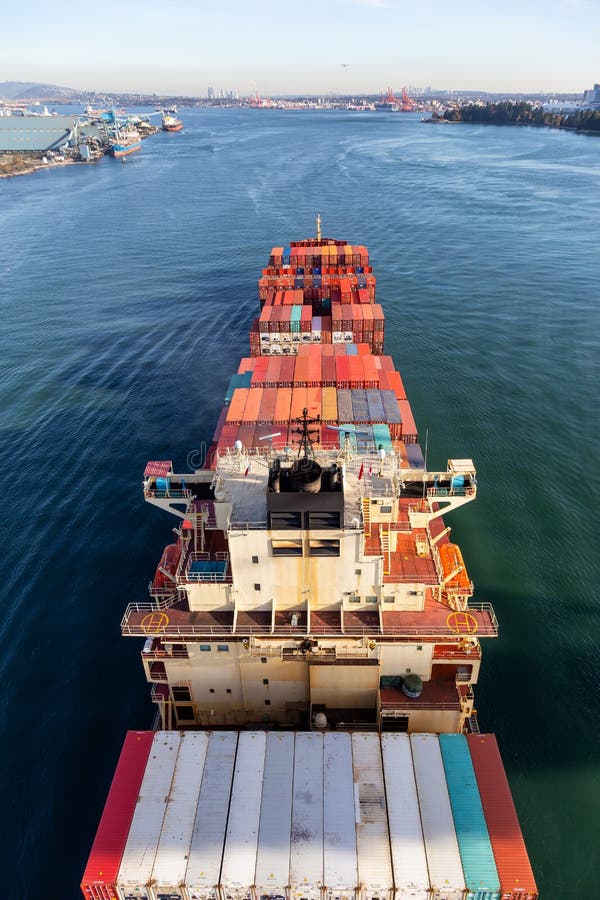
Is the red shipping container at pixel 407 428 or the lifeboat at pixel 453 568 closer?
the lifeboat at pixel 453 568

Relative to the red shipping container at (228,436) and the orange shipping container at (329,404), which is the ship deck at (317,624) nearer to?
the red shipping container at (228,436)

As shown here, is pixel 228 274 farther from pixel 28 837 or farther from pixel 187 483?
pixel 28 837

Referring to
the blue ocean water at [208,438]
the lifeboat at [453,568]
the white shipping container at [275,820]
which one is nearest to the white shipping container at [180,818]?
the white shipping container at [275,820]

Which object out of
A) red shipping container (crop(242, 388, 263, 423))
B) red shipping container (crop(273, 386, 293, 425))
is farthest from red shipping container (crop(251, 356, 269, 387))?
red shipping container (crop(273, 386, 293, 425))

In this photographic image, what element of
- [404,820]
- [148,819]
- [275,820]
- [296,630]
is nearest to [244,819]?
[275,820]

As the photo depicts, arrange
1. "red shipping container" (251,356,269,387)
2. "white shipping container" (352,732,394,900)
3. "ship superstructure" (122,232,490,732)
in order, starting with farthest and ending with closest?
"red shipping container" (251,356,269,387), "ship superstructure" (122,232,490,732), "white shipping container" (352,732,394,900)

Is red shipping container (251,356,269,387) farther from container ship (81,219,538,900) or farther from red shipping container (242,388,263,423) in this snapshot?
container ship (81,219,538,900)
